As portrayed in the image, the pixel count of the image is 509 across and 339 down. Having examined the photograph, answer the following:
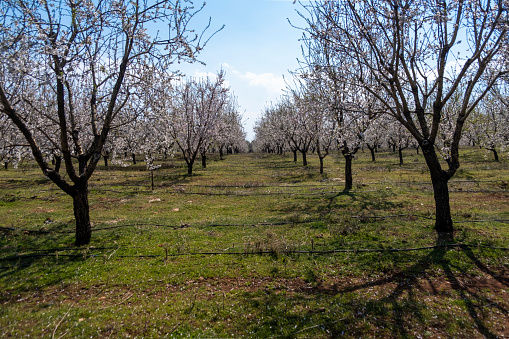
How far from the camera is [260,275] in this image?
6379mm

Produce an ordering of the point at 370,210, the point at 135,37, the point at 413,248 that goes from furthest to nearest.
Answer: the point at 370,210 < the point at 135,37 < the point at 413,248

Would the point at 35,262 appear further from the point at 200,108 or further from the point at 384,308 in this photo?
the point at 200,108

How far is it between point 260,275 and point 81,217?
215 inches

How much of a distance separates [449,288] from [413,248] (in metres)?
1.83

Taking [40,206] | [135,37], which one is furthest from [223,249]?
[40,206]

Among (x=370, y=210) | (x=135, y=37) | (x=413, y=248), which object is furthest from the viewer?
(x=370, y=210)

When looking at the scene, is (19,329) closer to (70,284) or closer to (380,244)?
(70,284)

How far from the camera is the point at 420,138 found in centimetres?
873

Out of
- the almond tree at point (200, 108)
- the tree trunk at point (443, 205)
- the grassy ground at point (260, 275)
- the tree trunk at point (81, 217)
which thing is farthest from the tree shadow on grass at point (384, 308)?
the almond tree at point (200, 108)

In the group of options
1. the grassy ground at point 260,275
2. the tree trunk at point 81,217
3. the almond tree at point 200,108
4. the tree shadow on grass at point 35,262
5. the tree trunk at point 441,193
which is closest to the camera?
the grassy ground at point 260,275

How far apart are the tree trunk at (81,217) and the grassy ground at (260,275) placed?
0.98 feet

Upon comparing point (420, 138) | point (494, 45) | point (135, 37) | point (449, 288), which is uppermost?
point (135, 37)

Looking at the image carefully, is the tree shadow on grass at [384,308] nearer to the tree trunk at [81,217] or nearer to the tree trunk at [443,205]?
the tree trunk at [443,205]

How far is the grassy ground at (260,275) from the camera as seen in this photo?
4.66m
